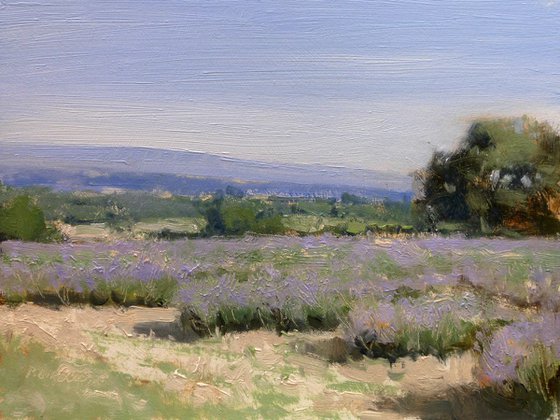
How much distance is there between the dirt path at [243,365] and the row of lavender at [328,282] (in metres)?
0.11

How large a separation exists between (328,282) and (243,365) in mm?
649

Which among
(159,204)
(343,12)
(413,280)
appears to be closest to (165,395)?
(159,204)

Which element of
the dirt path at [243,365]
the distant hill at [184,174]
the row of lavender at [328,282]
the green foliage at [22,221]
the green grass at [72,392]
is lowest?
the green grass at [72,392]

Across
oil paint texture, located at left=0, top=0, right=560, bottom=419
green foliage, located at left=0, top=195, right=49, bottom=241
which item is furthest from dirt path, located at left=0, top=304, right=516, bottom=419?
green foliage, located at left=0, top=195, right=49, bottom=241

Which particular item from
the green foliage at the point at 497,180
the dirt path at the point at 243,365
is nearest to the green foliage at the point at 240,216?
the dirt path at the point at 243,365

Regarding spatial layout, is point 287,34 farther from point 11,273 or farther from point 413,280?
point 11,273

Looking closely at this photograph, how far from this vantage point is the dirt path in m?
2.98

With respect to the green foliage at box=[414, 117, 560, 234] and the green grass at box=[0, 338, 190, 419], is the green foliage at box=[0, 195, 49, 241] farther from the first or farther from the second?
the green foliage at box=[414, 117, 560, 234]

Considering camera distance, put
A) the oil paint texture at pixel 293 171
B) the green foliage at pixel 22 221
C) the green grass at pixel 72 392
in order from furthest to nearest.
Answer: the green foliage at pixel 22 221 < the oil paint texture at pixel 293 171 < the green grass at pixel 72 392

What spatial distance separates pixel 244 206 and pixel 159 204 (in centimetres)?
46

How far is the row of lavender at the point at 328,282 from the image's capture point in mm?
3256

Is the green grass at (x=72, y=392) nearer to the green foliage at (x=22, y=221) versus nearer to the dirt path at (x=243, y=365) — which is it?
the dirt path at (x=243, y=365)

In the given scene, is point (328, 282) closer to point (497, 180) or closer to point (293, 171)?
point (293, 171)

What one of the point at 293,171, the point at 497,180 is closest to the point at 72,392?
the point at 293,171
